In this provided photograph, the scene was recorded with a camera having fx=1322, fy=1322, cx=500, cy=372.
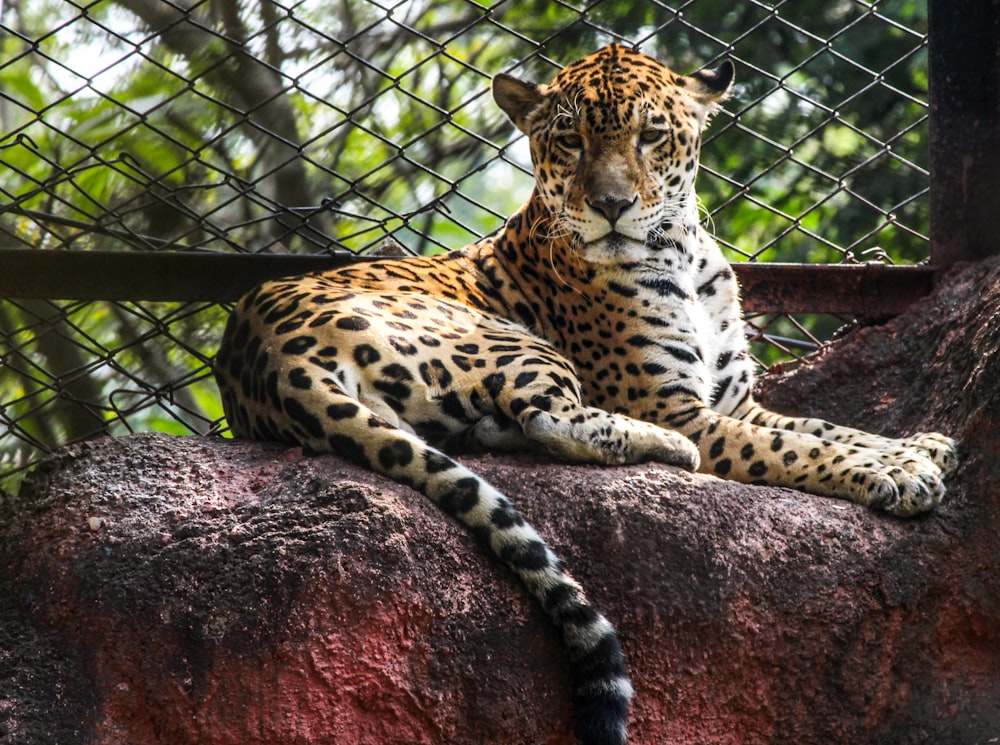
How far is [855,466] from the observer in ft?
15.6

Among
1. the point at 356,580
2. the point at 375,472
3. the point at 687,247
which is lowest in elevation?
the point at 356,580

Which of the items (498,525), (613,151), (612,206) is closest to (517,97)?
(613,151)

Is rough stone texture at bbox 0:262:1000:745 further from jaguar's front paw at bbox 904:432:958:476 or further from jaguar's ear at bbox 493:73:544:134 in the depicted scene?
jaguar's ear at bbox 493:73:544:134

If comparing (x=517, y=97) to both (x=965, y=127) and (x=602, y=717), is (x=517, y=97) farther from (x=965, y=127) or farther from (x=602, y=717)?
(x=602, y=717)

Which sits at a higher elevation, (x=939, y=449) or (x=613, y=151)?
(x=613, y=151)

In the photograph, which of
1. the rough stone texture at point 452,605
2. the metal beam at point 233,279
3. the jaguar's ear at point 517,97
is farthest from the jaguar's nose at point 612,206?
the rough stone texture at point 452,605

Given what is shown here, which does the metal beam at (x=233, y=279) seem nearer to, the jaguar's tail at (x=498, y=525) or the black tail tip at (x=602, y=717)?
the jaguar's tail at (x=498, y=525)

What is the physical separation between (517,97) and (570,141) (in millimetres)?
416

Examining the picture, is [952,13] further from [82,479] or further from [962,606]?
[82,479]

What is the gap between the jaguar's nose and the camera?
17.6ft

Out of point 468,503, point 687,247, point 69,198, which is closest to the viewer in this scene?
point 468,503

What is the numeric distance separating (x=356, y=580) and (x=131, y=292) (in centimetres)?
258

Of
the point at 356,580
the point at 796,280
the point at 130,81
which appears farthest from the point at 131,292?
the point at 796,280

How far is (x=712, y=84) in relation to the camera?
5898 millimetres
